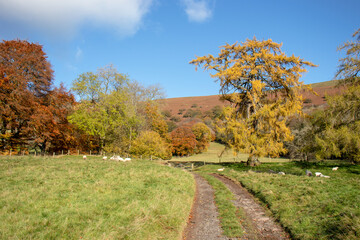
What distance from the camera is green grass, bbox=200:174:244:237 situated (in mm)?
8148

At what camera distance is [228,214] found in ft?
32.4

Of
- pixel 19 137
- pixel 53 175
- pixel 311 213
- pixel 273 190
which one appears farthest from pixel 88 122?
pixel 311 213

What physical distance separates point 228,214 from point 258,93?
1750 centimetres

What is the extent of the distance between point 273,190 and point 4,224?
1204 centimetres

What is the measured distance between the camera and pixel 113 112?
4153 cm

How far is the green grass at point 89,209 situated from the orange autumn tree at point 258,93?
13.7m

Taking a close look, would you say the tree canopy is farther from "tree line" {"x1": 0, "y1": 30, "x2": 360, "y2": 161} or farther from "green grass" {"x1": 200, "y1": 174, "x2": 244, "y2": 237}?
"green grass" {"x1": 200, "y1": 174, "x2": 244, "y2": 237}

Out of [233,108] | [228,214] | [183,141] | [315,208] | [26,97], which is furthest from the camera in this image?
[183,141]

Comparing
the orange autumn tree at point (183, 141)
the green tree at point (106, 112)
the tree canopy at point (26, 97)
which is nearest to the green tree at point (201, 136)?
the orange autumn tree at point (183, 141)

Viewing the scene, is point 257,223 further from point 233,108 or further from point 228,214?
point 233,108

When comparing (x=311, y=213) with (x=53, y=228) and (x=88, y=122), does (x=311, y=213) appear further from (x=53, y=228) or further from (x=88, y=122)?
(x=88, y=122)

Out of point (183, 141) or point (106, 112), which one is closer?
point (106, 112)

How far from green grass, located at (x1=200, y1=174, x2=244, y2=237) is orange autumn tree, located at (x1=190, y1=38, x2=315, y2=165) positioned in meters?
10.8

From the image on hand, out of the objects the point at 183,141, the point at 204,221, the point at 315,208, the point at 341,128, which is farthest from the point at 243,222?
the point at 183,141
